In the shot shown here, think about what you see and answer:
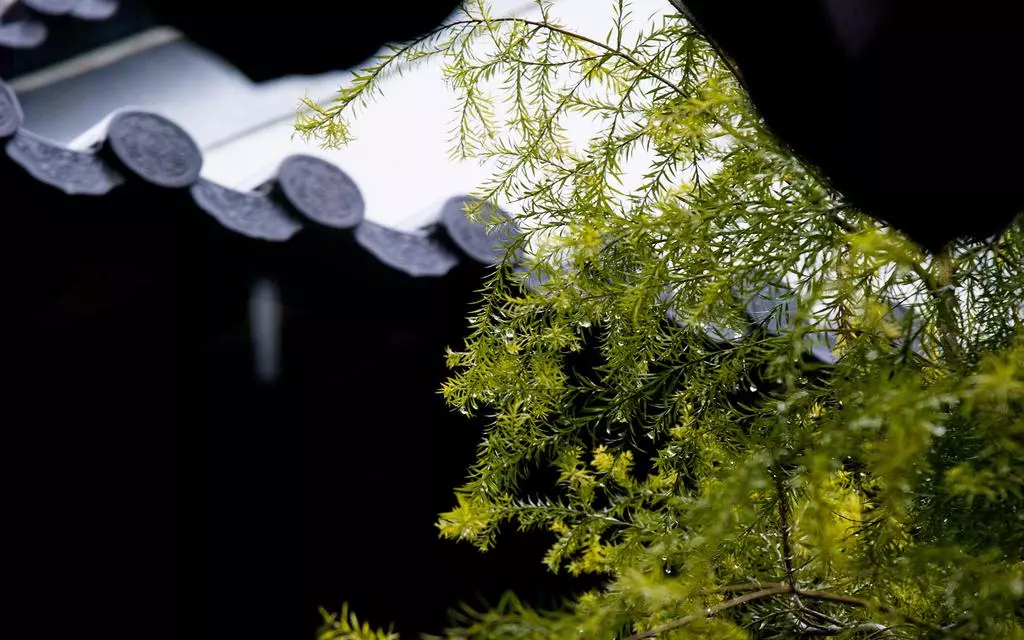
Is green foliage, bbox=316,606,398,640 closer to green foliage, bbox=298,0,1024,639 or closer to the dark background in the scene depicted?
green foliage, bbox=298,0,1024,639

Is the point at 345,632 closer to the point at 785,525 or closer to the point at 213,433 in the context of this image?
the point at 785,525

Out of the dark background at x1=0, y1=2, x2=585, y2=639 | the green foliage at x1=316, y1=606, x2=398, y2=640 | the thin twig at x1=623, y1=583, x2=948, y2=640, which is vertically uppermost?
the thin twig at x1=623, y1=583, x2=948, y2=640

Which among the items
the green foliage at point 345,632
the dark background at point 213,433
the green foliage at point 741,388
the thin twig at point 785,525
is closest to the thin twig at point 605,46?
the green foliage at point 741,388

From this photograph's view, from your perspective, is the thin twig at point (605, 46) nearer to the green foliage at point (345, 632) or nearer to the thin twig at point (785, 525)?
the thin twig at point (785, 525)

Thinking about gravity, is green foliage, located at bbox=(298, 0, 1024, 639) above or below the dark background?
above

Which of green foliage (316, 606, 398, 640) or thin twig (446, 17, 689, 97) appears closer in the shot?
green foliage (316, 606, 398, 640)

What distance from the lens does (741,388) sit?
1.10 m

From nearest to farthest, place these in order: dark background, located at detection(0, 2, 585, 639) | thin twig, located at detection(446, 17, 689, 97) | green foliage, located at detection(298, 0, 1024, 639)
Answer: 1. green foliage, located at detection(298, 0, 1024, 639)
2. thin twig, located at detection(446, 17, 689, 97)
3. dark background, located at detection(0, 2, 585, 639)

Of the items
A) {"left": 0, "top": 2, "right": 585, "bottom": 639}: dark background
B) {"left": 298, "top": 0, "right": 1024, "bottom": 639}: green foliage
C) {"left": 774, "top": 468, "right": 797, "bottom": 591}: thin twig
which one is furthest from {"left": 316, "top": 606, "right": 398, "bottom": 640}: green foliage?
{"left": 0, "top": 2, "right": 585, "bottom": 639}: dark background

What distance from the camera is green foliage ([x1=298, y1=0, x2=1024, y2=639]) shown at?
62cm

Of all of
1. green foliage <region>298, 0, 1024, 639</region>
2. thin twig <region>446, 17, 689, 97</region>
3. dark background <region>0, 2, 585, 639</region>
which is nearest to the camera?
green foliage <region>298, 0, 1024, 639</region>

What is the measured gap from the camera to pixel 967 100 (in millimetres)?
291

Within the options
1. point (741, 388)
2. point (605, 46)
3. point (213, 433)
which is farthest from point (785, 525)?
point (213, 433)

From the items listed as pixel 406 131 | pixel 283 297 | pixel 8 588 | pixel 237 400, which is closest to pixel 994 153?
pixel 283 297
